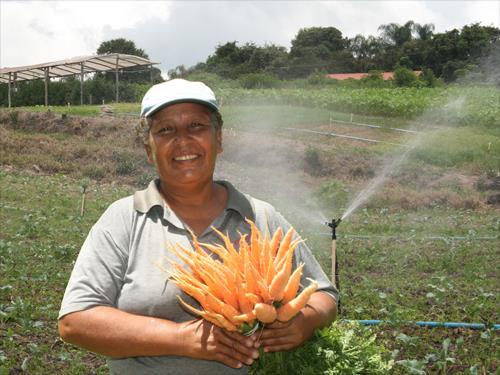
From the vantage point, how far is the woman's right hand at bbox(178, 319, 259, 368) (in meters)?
1.79

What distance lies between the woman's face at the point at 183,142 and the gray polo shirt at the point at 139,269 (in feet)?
0.38

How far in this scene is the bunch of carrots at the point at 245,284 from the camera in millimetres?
1795

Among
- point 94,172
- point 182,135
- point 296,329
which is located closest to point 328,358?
point 296,329

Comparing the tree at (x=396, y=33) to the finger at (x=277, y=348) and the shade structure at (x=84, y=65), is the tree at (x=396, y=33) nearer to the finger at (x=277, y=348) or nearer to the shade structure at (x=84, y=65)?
the shade structure at (x=84, y=65)

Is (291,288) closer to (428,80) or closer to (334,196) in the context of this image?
(334,196)

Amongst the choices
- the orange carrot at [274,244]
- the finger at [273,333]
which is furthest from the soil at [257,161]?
the finger at [273,333]

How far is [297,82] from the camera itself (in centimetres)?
3781

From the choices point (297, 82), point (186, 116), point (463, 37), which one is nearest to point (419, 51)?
point (463, 37)

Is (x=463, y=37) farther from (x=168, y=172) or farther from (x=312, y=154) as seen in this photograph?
(x=168, y=172)

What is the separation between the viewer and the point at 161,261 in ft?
6.75

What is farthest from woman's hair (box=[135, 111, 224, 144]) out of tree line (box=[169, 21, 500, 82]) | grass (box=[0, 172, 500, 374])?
tree line (box=[169, 21, 500, 82])

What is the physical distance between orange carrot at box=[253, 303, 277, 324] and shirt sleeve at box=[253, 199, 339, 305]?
1.20 feet

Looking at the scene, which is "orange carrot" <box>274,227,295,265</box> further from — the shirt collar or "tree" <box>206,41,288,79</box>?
"tree" <box>206,41,288,79</box>

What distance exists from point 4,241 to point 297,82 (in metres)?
30.2
